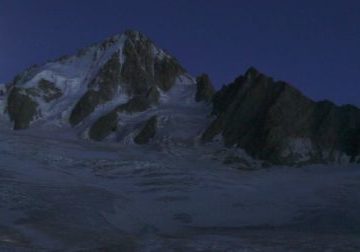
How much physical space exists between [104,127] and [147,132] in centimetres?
862

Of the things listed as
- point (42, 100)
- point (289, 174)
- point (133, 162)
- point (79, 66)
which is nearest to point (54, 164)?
point (133, 162)

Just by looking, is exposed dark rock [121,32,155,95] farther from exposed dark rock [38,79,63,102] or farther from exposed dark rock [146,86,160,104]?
exposed dark rock [38,79,63,102]

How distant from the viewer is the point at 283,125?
210 ft

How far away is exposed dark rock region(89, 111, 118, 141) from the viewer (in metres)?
76.0

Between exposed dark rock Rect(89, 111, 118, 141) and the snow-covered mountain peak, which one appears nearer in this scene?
exposed dark rock Rect(89, 111, 118, 141)

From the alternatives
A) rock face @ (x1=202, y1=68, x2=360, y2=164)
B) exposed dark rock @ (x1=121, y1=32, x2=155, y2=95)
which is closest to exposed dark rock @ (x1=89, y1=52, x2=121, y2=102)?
exposed dark rock @ (x1=121, y1=32, x2=155, y2=95)

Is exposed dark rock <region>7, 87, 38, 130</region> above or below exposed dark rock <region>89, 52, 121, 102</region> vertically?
below

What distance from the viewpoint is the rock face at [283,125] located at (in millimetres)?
60594

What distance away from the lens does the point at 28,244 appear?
1952cm

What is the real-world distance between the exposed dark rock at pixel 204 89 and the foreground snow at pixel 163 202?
876 inches

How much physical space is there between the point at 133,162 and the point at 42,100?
4020 cm

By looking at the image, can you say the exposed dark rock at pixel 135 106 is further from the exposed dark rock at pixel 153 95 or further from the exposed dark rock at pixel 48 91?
the exposed dark rock at pixel 48 91

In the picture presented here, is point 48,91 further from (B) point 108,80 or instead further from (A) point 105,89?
(B) point 108,80

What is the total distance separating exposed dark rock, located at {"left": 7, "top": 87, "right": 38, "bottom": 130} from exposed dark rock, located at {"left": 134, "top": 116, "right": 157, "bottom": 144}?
1858 cm
